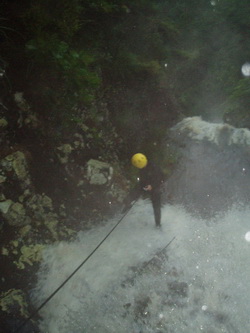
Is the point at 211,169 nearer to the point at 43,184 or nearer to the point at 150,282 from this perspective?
the point at 150,282

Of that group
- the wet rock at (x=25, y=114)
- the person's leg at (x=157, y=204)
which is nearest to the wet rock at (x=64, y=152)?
the wet rock at (x=25, y=114)

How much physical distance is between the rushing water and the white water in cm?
2

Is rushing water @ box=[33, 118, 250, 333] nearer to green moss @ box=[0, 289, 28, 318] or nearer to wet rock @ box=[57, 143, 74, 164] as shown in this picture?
green moss @ box=[0, 289, 28, 318]

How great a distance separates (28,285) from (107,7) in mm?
6860

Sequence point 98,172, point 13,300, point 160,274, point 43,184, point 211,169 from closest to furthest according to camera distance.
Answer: point 13,300 → point 43,184 → point 160,274 → point 98,172 → point 211,169

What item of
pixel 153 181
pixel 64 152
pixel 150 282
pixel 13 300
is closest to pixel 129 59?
pixel 64 152

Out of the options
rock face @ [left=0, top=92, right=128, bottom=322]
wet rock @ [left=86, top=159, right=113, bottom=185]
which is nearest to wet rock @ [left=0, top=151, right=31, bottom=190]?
rock face @ [left=0, top=92, right=128, bottom=322]

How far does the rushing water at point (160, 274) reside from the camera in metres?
4.84

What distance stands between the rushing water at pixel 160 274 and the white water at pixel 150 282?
0.06 feet

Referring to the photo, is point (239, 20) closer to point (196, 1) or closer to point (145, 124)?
point (196, 1)

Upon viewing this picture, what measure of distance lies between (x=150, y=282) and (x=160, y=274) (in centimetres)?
30

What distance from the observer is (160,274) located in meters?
5.41

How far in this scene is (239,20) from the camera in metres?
10.2

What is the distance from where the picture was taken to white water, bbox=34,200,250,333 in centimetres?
483
